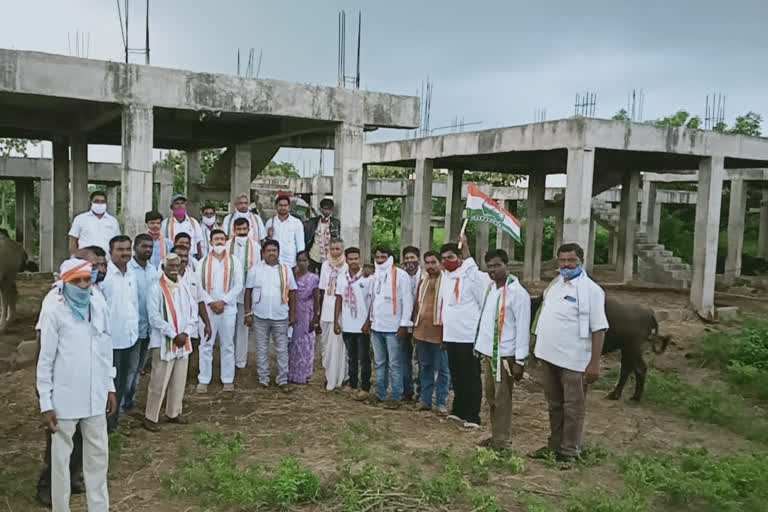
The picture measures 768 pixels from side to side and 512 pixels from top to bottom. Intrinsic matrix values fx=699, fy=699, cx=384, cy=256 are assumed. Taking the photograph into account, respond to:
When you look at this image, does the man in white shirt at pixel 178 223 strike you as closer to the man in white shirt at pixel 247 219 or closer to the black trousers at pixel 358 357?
the man in white shirt at pixel 247 219

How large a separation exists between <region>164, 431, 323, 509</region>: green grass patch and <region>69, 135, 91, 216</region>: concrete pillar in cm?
1011

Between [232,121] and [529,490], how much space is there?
932 cm

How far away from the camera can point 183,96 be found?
9.10 m

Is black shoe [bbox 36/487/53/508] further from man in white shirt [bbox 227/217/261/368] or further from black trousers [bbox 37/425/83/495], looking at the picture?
man in white shirt [bbox 227/217/261/368]

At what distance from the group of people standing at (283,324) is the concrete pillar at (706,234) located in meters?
9.12

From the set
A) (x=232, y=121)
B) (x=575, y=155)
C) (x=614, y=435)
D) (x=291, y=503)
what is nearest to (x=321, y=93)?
(x=232, y=121)

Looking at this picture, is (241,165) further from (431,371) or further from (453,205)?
(431,371)

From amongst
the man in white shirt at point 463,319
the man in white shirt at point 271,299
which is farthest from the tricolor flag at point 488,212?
the man in white shirt at point 271,299

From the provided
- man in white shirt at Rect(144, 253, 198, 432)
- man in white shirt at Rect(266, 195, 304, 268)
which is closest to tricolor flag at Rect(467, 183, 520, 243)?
man in white shirt at Rect(266, 195, 304, 268)

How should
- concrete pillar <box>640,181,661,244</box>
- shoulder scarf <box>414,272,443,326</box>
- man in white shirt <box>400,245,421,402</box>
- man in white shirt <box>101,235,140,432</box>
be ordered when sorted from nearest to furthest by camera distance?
man in white shirt <box>101,235,140,432</box>, shoulder scarf <box>414,272,443,326</box>, man in white shirt <box>400,245,421,402</box>, concrete pillar <box>640,181,661,244</box>

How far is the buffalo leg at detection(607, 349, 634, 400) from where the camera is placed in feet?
28.4

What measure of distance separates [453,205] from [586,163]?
7.14m

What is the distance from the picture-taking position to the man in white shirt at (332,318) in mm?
7930

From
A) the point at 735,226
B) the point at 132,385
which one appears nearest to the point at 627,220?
the point at 735,226
